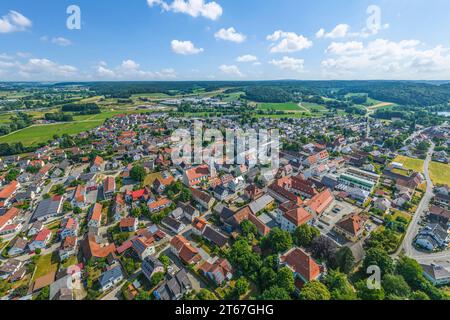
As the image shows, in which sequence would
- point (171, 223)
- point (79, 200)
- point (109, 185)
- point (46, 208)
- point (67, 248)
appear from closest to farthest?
point (67, 248) < point (171, 223) < point (46, 208) < point (79, 200) < point (109, 185)

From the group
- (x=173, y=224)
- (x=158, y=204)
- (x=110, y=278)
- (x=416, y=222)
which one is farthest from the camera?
(x=158, y=204)

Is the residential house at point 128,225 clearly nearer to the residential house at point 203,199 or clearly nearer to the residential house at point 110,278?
the residential house at point 110,278

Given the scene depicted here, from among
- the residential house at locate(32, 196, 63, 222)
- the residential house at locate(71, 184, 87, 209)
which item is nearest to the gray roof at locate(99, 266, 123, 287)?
the residential house at locate(71, 184, 87, 209)

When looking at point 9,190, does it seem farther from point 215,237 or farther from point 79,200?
point 215,237

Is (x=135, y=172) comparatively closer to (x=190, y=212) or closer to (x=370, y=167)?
(x=190, y=212)

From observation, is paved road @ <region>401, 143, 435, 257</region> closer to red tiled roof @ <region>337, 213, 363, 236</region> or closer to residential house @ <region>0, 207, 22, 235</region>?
red tiled roof @ <region>337, 213, 363, 236</region>

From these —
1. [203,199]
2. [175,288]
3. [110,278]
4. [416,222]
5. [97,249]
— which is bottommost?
[416,222]

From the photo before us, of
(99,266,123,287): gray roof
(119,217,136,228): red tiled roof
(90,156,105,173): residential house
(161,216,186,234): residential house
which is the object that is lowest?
(99,266,123,287): gray roof

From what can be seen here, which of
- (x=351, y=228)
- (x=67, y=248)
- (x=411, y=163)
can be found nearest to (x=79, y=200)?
(x=67, y=248)

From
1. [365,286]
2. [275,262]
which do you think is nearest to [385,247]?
[365,286]
